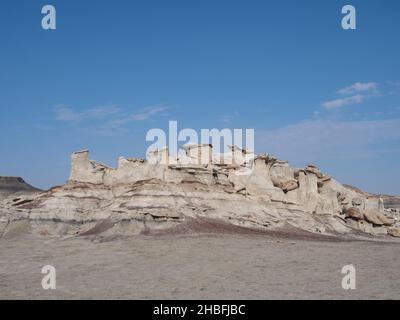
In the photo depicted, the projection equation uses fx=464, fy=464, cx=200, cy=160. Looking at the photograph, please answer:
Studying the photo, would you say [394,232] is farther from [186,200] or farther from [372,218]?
[186,200]

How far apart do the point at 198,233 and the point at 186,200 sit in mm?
4243

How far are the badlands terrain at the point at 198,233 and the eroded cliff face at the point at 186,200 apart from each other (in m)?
0.10

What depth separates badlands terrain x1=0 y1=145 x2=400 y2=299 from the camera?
16.9 metres

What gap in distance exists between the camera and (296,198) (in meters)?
43.0

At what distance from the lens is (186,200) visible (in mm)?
36719

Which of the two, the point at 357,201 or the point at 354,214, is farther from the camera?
the point at 357,201

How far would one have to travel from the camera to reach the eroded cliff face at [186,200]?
3547 cm

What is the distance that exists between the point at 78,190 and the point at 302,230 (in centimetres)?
1896

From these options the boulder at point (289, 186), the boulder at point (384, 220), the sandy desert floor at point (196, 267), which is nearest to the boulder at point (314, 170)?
the boulder at point (289, 186)

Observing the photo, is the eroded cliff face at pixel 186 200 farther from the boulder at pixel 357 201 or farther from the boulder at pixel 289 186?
the boulder at pixel 357 201

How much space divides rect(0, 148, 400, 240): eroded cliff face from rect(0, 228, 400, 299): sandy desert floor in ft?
9.79

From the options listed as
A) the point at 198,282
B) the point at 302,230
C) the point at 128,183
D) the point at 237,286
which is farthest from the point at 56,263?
the point at 302,230

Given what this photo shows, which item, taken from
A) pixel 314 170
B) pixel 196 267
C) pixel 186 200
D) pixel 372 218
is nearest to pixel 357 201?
pixel 372 218

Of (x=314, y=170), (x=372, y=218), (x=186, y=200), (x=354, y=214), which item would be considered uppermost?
(x=314, y=170)
